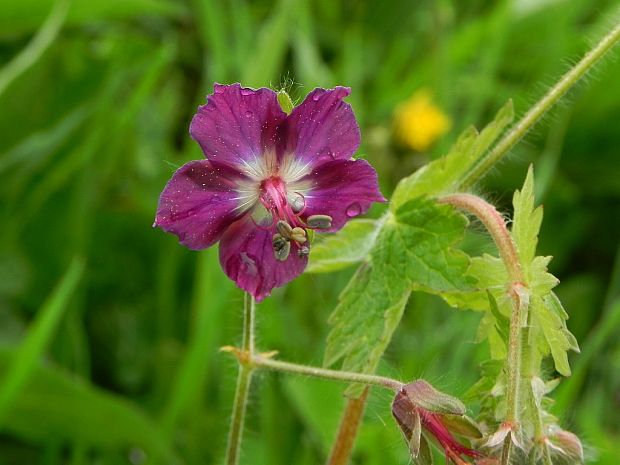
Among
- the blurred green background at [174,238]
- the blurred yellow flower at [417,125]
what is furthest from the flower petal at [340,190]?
the blurred yellow flower at [417,125]

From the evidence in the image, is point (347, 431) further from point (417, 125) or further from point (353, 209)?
point (417, 125)

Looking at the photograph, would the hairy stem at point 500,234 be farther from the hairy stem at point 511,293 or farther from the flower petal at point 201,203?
the flower petal at point 201,203

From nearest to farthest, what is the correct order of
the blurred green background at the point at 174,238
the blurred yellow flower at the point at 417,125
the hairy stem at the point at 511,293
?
the hairy stem at the point at 511,293 → the blurred green background at the point at 174,238 → the blurred yellow flower at the point at 417,125

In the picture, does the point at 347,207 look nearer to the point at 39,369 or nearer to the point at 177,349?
the point at 39,369

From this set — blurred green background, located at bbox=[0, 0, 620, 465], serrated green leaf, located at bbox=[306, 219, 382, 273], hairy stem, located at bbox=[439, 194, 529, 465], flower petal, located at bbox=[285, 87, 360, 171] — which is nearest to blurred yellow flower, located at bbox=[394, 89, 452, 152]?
blurred green background, located at bbox=[0, 0, 620, 465]

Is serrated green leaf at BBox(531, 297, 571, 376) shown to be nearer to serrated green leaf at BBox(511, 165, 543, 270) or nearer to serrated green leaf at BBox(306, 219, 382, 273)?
serrated green leaf at BBox(511, 165, 543, 270)

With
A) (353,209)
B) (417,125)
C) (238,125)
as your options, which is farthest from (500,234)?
(417,125)
